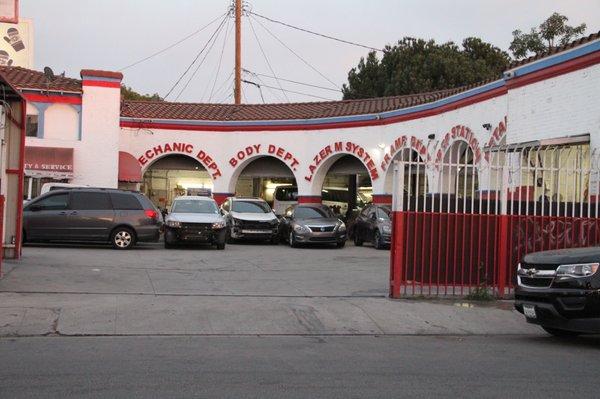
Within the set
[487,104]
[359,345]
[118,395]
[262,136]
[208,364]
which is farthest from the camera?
[262,136]

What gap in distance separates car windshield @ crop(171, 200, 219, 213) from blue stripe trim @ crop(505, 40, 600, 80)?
9725 millimetres

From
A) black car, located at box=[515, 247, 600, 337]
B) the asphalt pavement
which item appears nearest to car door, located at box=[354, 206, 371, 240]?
the asphalt pavement

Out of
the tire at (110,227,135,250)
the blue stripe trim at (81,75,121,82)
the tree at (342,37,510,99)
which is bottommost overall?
the tire at (110,227,135,250)

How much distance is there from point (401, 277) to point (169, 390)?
641 centimetres

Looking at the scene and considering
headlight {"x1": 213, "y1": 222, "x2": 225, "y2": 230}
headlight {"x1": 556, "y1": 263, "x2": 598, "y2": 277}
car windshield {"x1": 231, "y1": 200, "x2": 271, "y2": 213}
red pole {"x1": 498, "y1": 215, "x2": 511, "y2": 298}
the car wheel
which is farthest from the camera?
car windshield {"x1": 231, "y1": 200, "x2": 271, "y2": 213}

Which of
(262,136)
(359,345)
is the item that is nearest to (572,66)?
(359,345)

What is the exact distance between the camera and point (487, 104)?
21125 mm

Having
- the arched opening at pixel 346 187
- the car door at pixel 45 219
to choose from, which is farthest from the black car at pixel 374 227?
the car door at pixel 45 219

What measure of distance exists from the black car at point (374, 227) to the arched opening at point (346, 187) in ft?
18.3

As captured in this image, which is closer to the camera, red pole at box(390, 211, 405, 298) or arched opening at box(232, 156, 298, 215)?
red pole at box(390, 211, 405, 298)

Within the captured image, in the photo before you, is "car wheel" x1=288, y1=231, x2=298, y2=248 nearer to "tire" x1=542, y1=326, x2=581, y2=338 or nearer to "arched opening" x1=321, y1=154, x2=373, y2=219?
"arched opening" x1=321, y1=154, x2=373, y2=219

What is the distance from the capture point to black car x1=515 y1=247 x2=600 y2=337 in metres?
8.18

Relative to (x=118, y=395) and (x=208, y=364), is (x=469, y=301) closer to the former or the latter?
(x=208, y=364)

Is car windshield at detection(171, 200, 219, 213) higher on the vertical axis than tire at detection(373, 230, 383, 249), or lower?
higher
